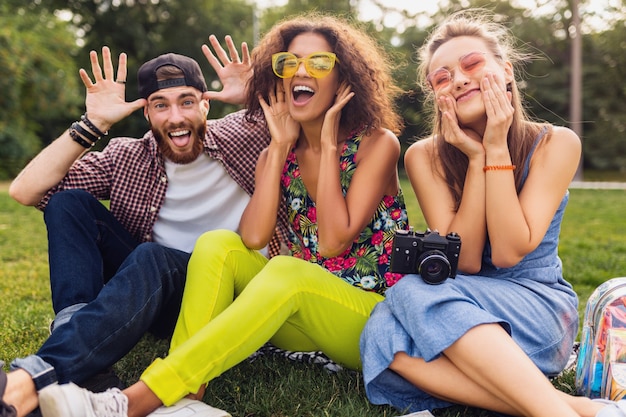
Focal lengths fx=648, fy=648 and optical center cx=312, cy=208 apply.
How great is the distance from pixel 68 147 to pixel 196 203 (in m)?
0.71

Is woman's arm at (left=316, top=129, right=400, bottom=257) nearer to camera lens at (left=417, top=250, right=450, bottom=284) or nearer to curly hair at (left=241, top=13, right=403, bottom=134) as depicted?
curly hair at (left=241, top=13, right=403, bottom=134)

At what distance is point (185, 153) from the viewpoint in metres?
3.43

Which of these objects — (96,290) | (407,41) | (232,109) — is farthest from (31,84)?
(96,290)

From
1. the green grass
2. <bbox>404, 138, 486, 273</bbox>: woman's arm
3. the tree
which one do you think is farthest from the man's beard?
the tree

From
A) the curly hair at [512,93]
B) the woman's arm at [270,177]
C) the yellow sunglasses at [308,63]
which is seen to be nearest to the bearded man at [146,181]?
the woman's arm at [270,177]

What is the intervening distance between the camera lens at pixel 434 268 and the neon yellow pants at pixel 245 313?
0.39 metres

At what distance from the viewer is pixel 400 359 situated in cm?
239

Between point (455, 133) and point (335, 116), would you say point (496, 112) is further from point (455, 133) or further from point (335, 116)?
point (335, 116)

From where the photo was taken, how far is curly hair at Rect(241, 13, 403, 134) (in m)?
3.12

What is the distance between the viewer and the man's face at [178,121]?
11.1 ft

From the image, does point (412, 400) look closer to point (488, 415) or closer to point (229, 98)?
point (488, 415)

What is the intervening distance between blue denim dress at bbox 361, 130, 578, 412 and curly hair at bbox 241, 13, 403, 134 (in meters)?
0.80

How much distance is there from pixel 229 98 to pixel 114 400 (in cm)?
195

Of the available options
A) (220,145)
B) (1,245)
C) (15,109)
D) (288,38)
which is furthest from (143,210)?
(15,109)
